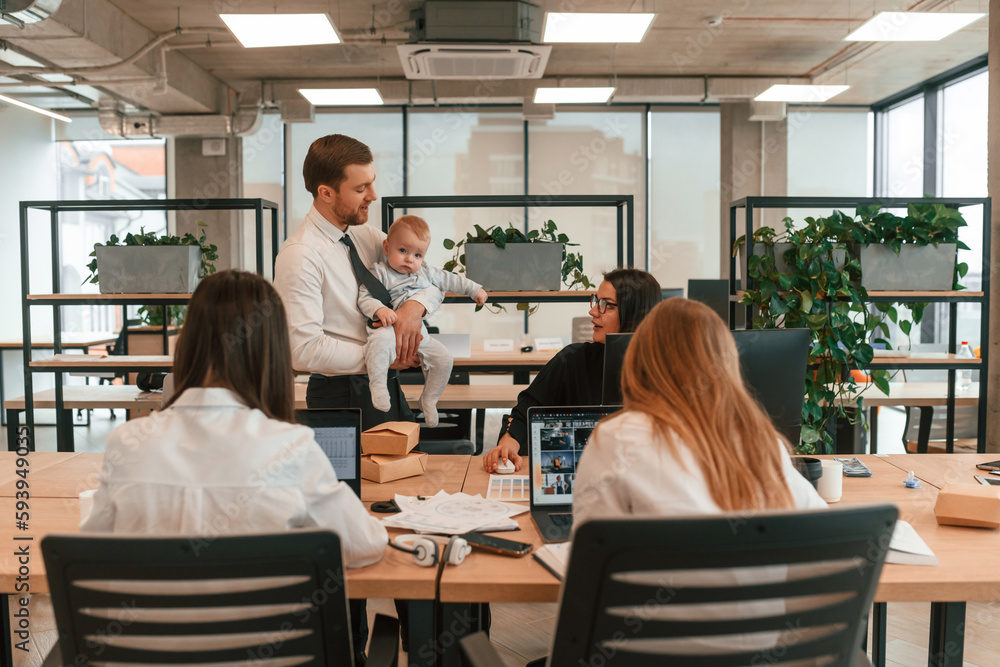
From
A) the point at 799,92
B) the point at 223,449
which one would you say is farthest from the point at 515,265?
the point at 799,92

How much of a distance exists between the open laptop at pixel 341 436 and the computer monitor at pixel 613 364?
0.62m

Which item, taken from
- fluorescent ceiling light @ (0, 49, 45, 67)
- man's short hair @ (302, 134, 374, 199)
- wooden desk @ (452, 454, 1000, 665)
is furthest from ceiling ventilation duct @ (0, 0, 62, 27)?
wooden desk @ (452, 454, 1000, 665)

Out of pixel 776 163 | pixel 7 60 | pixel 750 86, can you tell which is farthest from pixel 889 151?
pixel 7 60

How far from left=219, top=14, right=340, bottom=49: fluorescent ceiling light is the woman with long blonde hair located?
3675mm

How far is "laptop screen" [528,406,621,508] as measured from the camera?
5.65 ft

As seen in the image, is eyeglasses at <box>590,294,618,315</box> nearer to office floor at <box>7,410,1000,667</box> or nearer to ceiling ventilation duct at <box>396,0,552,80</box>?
office floor at <box>7,410,1000,667</box>

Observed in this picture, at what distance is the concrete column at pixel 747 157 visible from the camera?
307 inches

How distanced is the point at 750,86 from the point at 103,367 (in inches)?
249

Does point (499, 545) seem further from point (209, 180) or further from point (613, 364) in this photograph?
point (209, 180)

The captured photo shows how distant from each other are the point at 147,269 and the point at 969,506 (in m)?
3.31

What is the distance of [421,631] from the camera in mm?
1407

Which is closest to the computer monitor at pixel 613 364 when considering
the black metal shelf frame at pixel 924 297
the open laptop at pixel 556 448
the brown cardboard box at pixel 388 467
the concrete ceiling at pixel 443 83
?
the open laptop at pixel 556 448

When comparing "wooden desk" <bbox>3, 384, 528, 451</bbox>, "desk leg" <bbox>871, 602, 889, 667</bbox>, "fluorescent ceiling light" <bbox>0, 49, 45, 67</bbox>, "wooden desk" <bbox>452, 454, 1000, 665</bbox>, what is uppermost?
"fluorescent ceiling light" <bbox>0, 49, 45, 67</bbox>

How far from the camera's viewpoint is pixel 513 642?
2.62 meters
